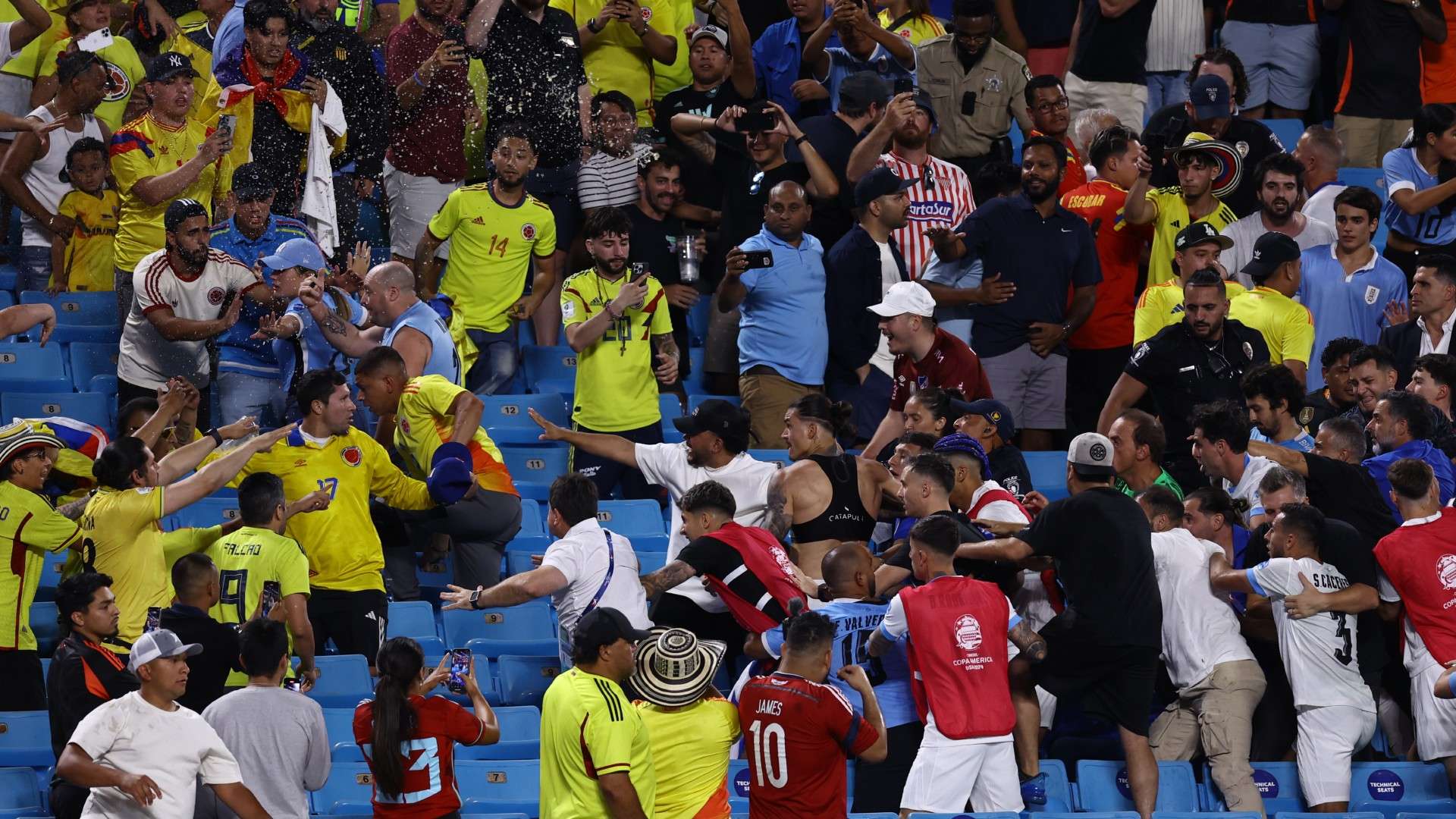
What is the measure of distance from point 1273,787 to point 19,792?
189 inches

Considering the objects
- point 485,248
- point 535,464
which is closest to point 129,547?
point 535,464

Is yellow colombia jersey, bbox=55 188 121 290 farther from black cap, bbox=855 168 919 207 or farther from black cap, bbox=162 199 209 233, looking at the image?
black cap, bbox=855 168 919 207

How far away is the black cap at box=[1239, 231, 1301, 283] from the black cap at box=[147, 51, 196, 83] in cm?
586

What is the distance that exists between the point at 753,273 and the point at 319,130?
8.62 ft

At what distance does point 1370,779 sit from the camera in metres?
7.66

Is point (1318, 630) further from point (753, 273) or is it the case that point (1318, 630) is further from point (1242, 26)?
point (1242, 26)

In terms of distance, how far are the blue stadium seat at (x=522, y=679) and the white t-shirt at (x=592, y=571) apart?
65 cm

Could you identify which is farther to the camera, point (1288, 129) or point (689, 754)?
point (1288, 129)

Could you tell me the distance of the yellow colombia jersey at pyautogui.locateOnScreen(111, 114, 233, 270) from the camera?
34.0ft

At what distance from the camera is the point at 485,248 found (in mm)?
10320

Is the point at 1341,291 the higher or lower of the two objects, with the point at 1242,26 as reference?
lower

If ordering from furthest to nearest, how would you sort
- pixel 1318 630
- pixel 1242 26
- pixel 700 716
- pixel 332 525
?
pixel 1242 26
pixel 332 525
pixel 1318 630
pixel 700 716

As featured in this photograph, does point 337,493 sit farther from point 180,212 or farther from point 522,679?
point 180,212

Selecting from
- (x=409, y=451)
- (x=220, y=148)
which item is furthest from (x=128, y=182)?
(x=409, y=451)
